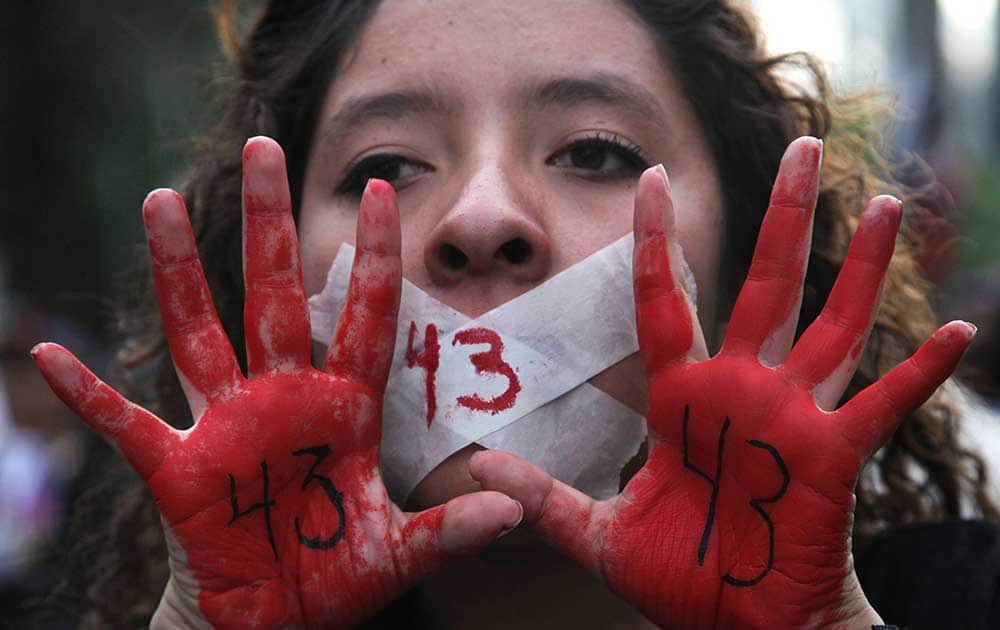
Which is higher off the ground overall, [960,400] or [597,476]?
[597,476]

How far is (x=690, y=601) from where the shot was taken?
1511mm

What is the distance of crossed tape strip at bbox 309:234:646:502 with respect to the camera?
5.50ft

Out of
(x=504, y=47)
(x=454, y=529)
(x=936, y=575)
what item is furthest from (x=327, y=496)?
(x=936, y=575)

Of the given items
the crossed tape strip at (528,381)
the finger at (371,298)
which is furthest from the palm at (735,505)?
the finger at (371,298)

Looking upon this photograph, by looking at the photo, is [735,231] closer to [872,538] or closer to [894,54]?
[872,538]

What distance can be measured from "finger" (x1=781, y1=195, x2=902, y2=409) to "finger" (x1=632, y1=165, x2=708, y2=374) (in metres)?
0.17

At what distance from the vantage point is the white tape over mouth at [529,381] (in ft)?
5.50

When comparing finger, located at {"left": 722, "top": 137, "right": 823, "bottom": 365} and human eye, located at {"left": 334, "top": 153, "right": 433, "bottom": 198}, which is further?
human eye, located at {"left": 334, "top": 153, "right": 433, "bottom": 198}

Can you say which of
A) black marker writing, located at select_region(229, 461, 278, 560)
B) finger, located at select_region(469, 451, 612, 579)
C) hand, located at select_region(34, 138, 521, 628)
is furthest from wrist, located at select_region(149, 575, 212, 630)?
finger, located at select_region(469, 451, 612, 579)

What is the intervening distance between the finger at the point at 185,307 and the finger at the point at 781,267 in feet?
2.83

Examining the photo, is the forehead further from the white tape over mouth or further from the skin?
the white tape over mouth

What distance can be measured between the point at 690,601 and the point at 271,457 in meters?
0.73

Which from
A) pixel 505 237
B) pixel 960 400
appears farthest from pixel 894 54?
pixel 505 237

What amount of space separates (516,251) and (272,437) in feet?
1.80
